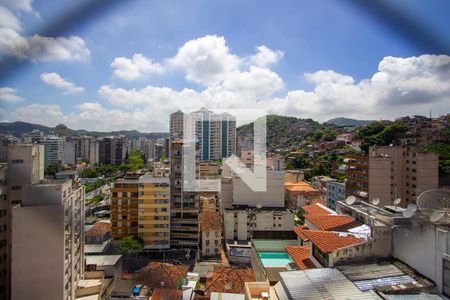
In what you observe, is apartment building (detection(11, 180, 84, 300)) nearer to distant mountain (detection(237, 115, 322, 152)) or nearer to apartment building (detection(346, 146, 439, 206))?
apartment building (detection(346, 146, 439, 206))

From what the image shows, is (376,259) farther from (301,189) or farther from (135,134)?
(135,134)

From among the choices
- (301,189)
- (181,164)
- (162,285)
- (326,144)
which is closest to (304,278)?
(162,285)

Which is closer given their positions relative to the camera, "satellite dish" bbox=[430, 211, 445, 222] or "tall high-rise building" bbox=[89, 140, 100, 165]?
"satellite dish" bbox=[430, 211, 445, 222]

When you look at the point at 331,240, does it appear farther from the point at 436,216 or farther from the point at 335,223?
the point at 436,216

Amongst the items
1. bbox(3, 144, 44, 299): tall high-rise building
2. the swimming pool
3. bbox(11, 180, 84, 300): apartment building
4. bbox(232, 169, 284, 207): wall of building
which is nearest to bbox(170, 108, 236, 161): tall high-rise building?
bbox(232, 169, 284, 207): wall of building

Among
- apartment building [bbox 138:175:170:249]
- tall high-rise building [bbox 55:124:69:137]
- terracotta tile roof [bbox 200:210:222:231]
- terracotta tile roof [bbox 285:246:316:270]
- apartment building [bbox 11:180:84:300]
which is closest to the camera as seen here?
terracotta tile roof [bbox 285:246:316:270]

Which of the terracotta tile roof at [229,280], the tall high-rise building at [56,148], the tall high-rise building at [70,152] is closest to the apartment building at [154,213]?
the terracotta tile roof at [229,280]
